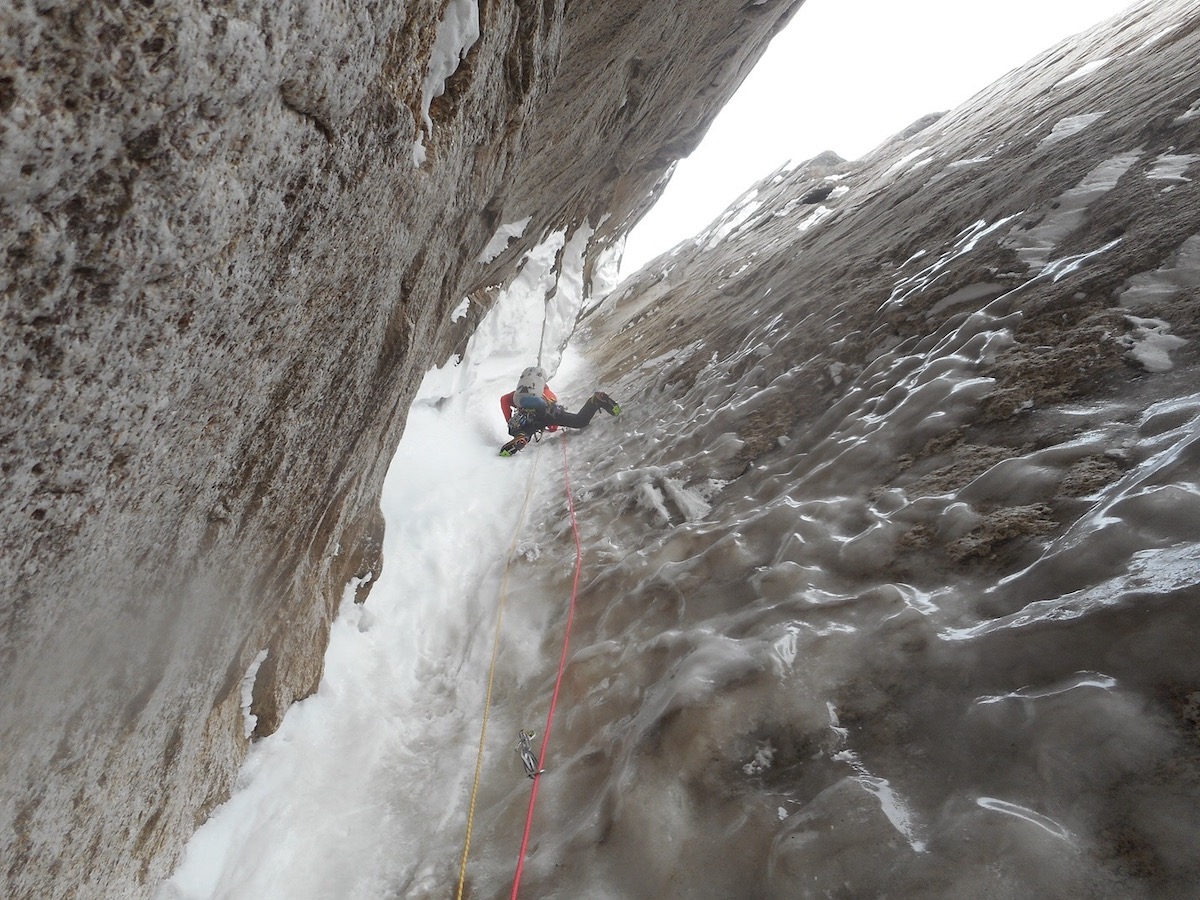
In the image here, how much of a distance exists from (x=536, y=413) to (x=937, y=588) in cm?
600

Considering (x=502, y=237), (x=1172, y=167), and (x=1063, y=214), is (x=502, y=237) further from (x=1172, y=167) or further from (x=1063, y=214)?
(x=1172, y=167)

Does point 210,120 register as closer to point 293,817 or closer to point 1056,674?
point 1056,674

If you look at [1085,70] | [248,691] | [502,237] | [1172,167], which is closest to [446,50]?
[248,691]

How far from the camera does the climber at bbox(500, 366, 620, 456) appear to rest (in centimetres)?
796

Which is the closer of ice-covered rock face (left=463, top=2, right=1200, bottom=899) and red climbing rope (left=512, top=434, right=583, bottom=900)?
ice-covered rock face (left=463, top=2, right=1200, bottom=899)

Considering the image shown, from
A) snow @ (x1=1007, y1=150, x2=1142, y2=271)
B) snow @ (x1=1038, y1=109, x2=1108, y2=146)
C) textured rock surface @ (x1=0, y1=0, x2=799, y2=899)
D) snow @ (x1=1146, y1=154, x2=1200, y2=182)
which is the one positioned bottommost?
snow @ (x1=1146, y1=154, x2=1200, y2=182)

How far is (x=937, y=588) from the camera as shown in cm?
248

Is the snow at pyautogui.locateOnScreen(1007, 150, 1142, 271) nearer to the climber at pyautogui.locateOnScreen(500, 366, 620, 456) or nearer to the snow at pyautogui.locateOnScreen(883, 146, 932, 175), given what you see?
the climber at pyautogui.locateOnScreen(500, 366, 620, 456)

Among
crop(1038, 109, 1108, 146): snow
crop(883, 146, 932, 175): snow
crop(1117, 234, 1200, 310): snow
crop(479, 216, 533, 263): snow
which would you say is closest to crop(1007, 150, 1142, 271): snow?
crop(1117, 234, 1200, 310): snow

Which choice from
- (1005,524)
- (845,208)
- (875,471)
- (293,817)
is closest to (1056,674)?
(1005,524)

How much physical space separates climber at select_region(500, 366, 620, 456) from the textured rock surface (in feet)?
14.0

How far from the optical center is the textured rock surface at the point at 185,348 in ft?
3.92

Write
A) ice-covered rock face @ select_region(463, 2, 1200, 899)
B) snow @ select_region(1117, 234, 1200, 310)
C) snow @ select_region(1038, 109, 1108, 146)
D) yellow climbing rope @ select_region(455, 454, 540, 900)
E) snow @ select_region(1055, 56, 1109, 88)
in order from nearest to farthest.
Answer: ice-covered rock face @ select_region(463, 2, 1200, 899), yellow climbing rope @ select_region(455, 454, 540, 900), snow @ select_region(1117, 234, 1200, 310), snow @ select_region(1038, 109, 1108, 146), snow @ select_region(1055, 56, 1109, 88)

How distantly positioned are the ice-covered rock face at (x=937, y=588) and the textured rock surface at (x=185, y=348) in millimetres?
1495
